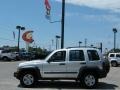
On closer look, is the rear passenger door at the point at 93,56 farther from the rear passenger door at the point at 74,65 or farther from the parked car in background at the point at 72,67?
the rear passenger door at the point at 74,65

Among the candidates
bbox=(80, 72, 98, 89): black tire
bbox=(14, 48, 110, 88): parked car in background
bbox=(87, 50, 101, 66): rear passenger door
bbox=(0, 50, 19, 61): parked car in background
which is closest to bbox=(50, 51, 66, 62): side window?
bbox=(14, 48, 110, 88): parked car in background

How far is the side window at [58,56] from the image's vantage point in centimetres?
1938

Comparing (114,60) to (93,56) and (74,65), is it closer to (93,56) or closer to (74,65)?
(93,56)

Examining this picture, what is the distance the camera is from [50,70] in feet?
63.0

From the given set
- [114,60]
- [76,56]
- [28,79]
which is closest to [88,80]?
[76,56]

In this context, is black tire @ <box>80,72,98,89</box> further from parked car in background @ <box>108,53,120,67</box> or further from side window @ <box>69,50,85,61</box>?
parked car in background @ <box>108,53,120,67</box>

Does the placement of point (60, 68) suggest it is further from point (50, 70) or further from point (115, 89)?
point (115, 89)

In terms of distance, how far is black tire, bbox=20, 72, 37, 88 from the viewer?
1962cm

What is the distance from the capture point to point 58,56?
64.1 feet

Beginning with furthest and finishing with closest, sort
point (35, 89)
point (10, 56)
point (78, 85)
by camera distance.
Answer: point (10, 56) → point (78, 85) → point (35, 89)

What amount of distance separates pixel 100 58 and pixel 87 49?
762 millimetres

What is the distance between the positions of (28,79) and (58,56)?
187 cm

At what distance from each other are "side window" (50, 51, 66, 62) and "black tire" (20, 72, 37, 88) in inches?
50.3

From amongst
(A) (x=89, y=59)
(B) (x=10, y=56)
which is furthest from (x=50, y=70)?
(B) (x=10, y=56)
